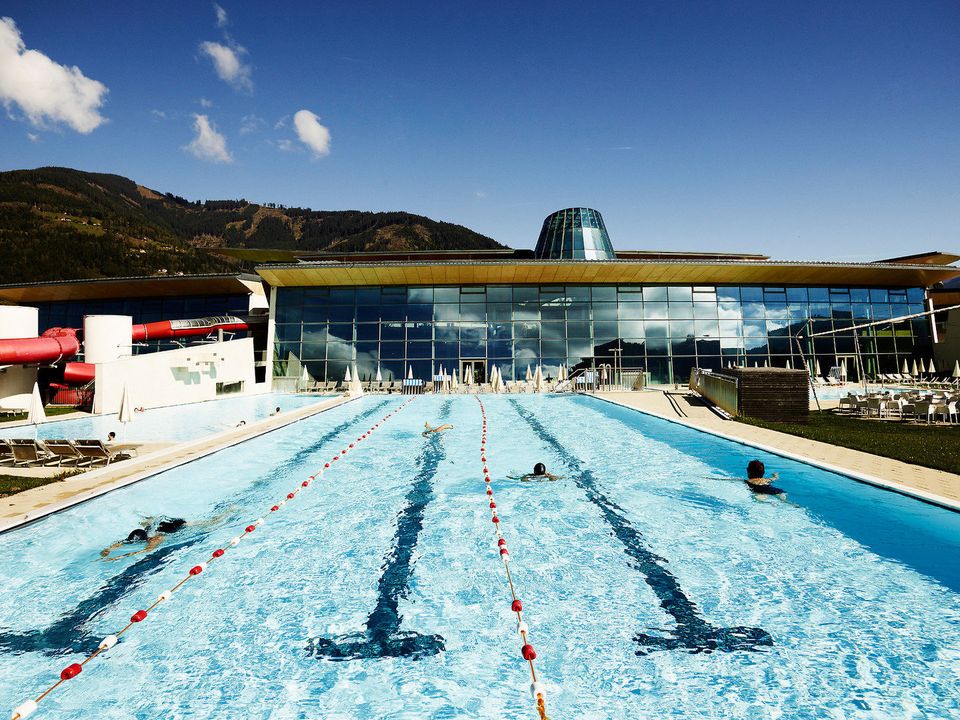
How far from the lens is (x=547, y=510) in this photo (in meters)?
7.37

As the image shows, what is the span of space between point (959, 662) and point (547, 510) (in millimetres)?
4503

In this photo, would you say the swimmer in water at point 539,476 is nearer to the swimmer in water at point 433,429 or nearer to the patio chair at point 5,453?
the swimmer in water at point 433,429

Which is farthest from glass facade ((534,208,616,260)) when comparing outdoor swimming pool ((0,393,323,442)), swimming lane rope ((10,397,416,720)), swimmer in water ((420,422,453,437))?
swimming lane rope ((10,397,416,720))

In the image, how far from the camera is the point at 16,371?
18.8 m

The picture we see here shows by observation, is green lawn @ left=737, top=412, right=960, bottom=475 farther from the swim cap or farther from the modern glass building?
the modern glass building

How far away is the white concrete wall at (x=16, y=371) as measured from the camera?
1836 cm

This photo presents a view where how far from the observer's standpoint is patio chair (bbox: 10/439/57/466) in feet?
29.0

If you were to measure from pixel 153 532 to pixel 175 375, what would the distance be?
1654 cm

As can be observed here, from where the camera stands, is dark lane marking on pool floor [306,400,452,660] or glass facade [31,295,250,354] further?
glass facade [31,295,250,354]

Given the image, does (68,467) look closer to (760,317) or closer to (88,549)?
(88,549)

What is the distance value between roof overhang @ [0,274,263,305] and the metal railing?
24088 mm

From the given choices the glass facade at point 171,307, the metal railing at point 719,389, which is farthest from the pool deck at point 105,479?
the glass facade at point 171,307

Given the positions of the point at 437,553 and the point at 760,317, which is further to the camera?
the point at 760,317

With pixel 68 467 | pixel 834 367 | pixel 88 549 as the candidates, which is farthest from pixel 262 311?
pixel 834 367
